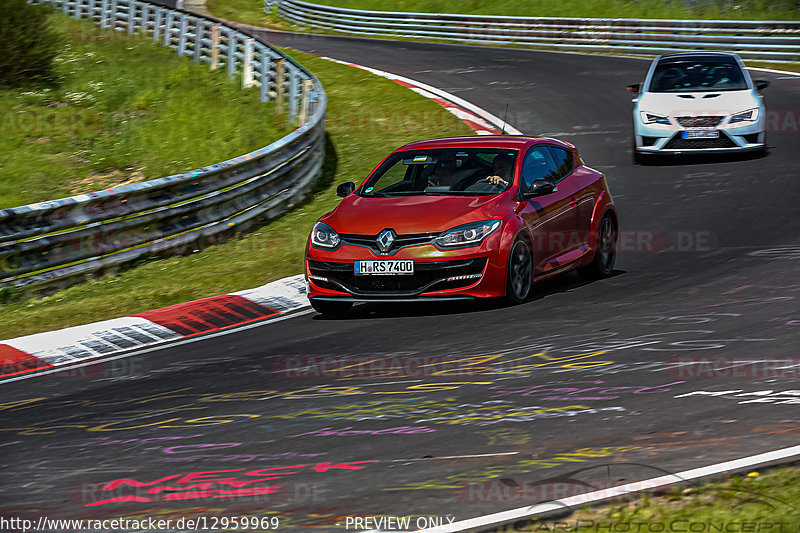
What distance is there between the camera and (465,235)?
9.72 meters

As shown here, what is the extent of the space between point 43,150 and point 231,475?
17457 mm

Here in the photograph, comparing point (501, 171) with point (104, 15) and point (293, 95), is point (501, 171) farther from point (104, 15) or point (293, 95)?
point (104, 15)

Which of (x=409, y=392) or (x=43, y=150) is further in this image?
(x=43, y=150)

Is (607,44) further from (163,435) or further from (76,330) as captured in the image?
(163,435)

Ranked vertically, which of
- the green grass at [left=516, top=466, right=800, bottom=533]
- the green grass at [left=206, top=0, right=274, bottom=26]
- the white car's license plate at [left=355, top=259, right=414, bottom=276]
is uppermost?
the green grass at [left=516, top=466, right=800, bottom=533]

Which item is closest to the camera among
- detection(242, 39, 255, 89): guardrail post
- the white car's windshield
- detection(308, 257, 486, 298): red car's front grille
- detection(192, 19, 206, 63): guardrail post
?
detection(308, 257, 486, 298): red car's front grille

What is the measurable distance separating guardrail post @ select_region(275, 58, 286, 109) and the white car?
6687mm

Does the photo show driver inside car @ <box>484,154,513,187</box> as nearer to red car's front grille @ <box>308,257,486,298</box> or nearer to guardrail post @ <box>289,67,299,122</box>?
red car's front grille @ <box>308,257,486,298</box>

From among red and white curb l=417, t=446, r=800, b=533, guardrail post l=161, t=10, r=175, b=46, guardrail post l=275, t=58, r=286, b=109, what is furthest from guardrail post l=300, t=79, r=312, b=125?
red and white curb l=417, t=446, r=800, b=533

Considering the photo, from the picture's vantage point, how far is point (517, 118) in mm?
21828

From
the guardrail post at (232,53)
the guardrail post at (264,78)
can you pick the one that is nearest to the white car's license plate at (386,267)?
the guardrail post at (264,78)

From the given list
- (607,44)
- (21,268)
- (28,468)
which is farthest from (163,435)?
(607,44)

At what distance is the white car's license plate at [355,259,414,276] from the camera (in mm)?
9648

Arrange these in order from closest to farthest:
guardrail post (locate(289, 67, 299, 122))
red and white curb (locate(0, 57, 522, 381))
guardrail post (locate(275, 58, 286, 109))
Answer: red and white curb (locate(0, 57, 522, 381))
guardrail post (locate(289, 67, 299, 122))
guardrail post (locate(275, 58, 286, 109))
